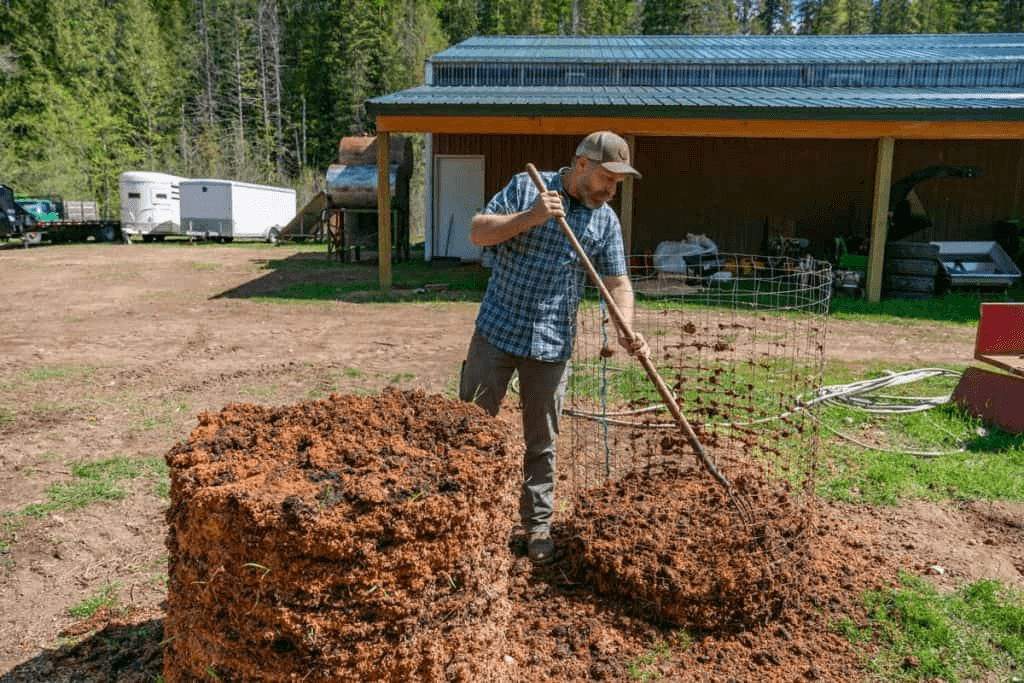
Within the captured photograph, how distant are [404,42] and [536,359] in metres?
49.1

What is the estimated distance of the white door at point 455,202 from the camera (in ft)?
56.6

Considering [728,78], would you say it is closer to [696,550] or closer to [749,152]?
[749,152]

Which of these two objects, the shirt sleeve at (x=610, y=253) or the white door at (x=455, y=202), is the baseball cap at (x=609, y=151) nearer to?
the shirt sleeve at (x=610, y=253)

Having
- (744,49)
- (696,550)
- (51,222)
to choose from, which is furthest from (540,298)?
(51,222)

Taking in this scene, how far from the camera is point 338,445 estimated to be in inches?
85.3

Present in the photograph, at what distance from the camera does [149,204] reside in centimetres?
2491

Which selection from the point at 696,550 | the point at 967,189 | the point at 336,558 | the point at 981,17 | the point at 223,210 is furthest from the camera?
the point at 981,17

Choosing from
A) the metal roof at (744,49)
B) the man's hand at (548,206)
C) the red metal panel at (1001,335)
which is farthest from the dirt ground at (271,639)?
the metal roof at (744,49)

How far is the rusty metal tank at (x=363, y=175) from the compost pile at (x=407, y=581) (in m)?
14.3

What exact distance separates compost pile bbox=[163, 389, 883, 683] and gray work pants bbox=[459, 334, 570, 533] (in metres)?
0.40

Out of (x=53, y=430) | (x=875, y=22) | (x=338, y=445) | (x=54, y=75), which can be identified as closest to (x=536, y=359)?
(x=338, y=445)

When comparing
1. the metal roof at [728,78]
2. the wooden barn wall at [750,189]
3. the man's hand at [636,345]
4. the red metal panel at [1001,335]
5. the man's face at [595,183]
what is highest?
the metal roof at [728,78]

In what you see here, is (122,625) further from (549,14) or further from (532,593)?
(549,14)

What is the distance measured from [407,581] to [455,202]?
15999mm
